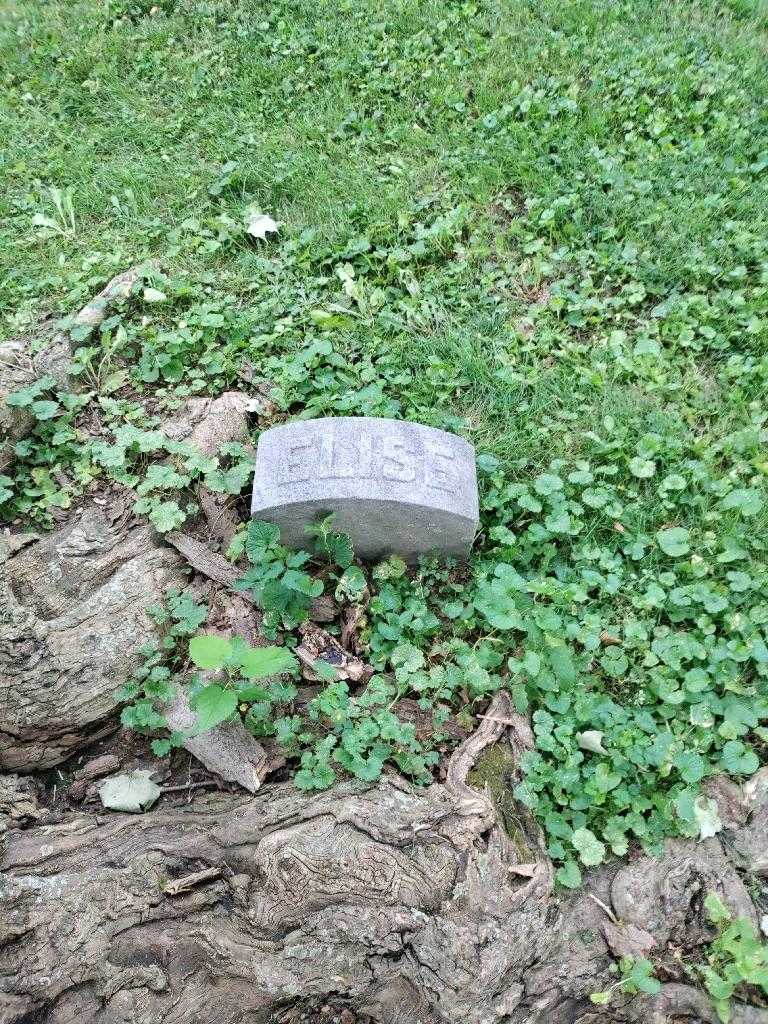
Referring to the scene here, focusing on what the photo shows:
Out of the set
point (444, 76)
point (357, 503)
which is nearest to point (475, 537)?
point (357, 503)

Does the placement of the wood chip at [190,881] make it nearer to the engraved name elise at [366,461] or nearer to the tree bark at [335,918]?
the tree bark at [335,918]

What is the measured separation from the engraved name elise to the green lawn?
335mm

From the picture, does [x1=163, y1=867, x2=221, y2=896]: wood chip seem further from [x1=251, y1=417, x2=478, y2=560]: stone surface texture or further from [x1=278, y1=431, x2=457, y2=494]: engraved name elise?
[x1=278, y1=431, x2=457, y2=494]: engraved name elise

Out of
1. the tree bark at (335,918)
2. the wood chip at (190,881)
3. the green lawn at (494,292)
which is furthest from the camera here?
the green lawn at (494,292)

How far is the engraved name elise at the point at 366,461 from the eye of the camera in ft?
9.03

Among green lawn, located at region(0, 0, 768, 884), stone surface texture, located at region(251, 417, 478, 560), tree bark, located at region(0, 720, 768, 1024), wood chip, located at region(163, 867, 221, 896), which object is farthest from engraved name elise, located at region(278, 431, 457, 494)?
wood chip, located at region(163, 867, 221, 896)

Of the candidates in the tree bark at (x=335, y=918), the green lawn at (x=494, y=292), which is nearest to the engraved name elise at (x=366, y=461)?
the green lawn at (x=494, y=292)

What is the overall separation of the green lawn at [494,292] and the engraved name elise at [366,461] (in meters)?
0.33

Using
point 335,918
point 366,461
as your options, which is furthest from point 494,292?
point 335,918

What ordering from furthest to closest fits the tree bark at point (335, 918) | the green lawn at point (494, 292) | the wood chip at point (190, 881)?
1. the green lawn at point (494, 292)
2. the wood chip at point (190, 881)
3. the tree bark at point (335, 918)

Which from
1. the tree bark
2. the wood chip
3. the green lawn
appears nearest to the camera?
the tree bark

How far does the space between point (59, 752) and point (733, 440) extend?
275 centimetres

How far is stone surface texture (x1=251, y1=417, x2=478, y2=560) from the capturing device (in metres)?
2.73

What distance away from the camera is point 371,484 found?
8.93 ft
